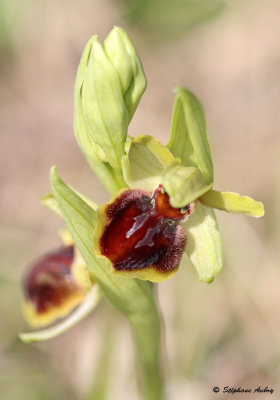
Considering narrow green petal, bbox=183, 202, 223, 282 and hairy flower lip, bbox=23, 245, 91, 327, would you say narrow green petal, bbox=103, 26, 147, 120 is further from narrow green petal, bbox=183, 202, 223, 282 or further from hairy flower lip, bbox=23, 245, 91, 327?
hairy flower lip, bbox=23, 245, 91, 327

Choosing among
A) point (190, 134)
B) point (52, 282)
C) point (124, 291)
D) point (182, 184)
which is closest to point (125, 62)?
point (190, 134)

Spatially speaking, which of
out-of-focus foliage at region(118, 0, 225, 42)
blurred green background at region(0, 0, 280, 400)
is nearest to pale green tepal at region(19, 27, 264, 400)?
blurred green background at region(0, 0, 280, 400)

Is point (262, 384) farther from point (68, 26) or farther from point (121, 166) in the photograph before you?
point (68, 26)

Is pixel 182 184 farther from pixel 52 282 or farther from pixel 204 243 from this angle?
pixel 52 282

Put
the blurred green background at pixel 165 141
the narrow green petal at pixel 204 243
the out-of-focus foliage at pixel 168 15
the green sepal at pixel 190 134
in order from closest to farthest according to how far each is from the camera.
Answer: the green sepal at pixel 190 134, the narrow green petal at pixel 204 243, the blurred green background at pixel 165 141, the out-of-focus foliage at pixel 168 15

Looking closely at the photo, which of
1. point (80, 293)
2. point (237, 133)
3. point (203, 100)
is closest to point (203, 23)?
point (203, 100)

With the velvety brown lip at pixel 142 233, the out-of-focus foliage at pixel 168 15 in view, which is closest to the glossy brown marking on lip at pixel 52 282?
the velvety brown lip at pixel 142 233

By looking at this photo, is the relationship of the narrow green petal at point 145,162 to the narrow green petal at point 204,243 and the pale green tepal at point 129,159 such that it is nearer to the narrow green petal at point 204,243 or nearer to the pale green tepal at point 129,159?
the pale green tepal at point 129,159
